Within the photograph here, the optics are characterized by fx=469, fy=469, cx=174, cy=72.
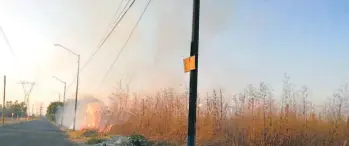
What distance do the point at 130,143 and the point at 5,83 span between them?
6094 centimetres

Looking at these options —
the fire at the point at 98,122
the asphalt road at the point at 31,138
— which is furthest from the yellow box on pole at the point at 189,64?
the fire at the point at 98,122

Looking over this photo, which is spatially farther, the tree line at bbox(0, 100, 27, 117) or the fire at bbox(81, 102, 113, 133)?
the tree line at bbox(0, 100, 27, 117)

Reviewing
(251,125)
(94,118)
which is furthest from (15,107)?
(251,125)

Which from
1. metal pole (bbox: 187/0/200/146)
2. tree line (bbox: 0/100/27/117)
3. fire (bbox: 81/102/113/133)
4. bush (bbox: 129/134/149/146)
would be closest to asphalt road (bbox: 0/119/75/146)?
fire (bbox: 81/102/113/133)

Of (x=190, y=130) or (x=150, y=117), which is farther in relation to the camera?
(x=150, y=117)

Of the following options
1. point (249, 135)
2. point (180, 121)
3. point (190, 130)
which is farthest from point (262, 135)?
point (180, 121)

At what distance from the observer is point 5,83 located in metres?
76.9

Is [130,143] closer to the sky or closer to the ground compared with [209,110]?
closer to the ground

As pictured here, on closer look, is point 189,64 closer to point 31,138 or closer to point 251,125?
point 251,125

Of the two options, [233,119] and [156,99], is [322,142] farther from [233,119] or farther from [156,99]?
[156,99]

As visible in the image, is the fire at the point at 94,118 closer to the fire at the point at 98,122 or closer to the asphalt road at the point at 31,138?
the fire at the point at 98,122

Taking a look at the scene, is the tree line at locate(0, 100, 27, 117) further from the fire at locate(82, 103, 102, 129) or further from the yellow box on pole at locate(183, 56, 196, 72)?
the yellow box on pole at locate(183, 56, 196, 72)

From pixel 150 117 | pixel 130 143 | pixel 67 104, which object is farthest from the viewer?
pixel 67 104

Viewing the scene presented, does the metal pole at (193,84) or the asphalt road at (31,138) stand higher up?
the metal pole at (193,84)
